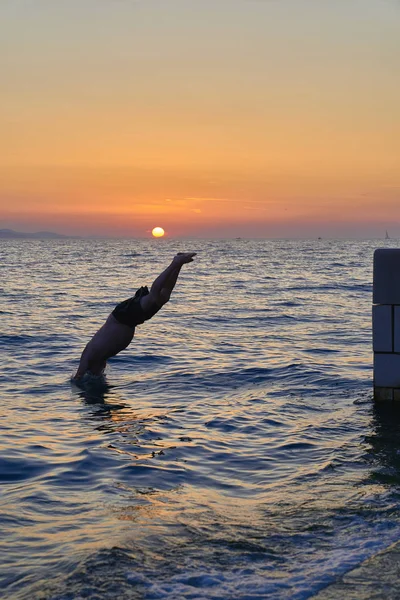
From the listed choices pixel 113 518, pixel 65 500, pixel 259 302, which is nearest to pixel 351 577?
pixel 113 518

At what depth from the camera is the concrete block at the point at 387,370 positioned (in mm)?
8844

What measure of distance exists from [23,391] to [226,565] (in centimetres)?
676

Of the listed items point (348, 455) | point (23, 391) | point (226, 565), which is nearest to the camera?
point (226, 565)

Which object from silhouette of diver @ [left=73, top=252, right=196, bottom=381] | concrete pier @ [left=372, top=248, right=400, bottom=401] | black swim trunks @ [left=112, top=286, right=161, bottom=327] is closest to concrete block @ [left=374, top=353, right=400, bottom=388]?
concrete pier @ [left=372, top=248, right=400, bottom=401]

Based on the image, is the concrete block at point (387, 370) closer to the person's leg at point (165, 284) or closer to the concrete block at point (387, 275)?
the concrete block at point (387, 275)

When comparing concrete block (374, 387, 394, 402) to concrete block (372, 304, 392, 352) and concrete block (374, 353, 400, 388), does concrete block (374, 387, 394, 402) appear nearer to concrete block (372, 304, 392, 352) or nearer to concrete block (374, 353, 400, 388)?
concrete block (374, 353, 400, 388)

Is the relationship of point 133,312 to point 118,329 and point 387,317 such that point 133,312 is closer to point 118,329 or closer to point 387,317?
point 118,329

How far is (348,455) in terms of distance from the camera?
23.7ft

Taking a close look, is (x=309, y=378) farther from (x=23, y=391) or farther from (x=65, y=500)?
(x=65, y=500)

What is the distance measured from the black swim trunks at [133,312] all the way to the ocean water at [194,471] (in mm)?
1100

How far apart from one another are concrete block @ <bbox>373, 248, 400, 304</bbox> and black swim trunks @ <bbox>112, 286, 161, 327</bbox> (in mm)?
3762

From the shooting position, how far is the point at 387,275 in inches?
339

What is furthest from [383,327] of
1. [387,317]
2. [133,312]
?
[133,312]

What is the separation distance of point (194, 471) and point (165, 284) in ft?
14.3
